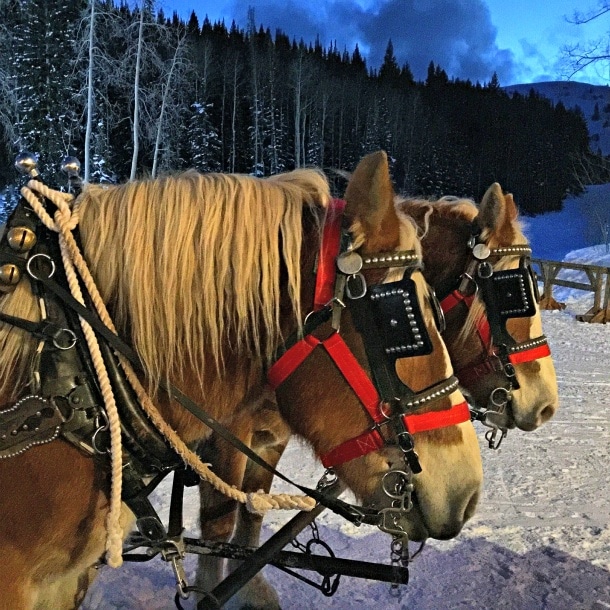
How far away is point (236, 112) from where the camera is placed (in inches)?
1228

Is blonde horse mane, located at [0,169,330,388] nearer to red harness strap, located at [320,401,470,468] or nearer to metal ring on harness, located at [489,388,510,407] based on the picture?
red harness strap, located at [320,401,470,468]

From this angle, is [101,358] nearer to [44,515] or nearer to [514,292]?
[44,515]

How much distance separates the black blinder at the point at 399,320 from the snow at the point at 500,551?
4.25ft

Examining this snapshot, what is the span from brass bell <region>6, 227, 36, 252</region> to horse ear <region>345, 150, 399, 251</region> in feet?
2.42

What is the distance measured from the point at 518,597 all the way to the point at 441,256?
171cm

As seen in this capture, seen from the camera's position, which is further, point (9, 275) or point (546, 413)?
point (546, 413)

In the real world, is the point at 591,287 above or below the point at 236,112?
below

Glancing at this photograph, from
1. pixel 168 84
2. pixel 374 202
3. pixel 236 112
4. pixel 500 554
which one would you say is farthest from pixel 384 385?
pixel 236 112

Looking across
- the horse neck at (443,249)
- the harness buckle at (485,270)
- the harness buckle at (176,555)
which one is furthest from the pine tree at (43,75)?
the harness buckle at (176,555)

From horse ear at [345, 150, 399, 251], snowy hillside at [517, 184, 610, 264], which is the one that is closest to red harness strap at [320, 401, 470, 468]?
horse ear at [345, 150, 399, 251]

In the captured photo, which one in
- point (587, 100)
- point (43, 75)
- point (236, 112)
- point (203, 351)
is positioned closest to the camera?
point (203, 351)

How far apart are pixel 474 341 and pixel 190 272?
6.00 ft

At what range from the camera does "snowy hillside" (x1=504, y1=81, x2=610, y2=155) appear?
306 ft

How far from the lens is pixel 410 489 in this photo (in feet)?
4.14
